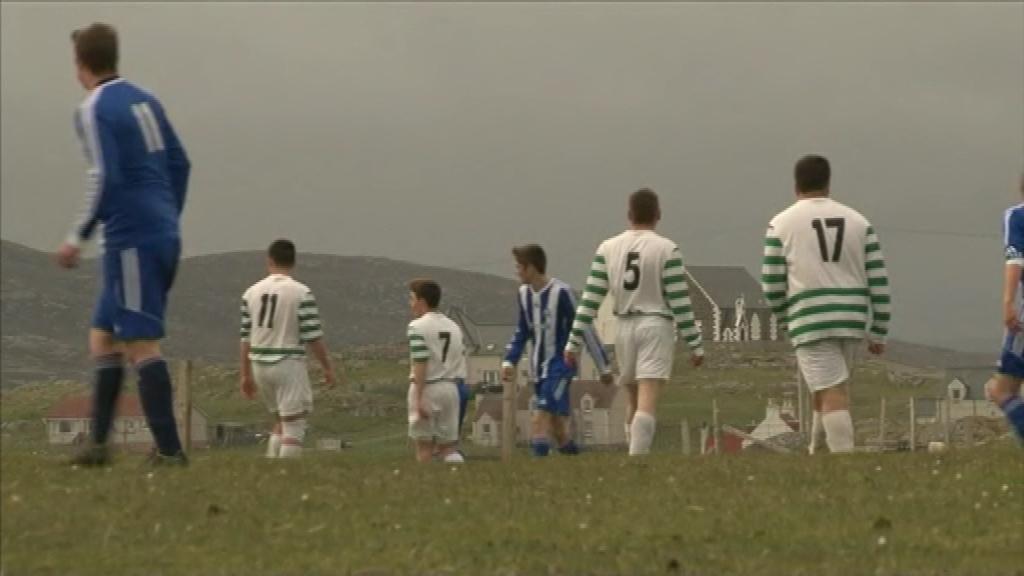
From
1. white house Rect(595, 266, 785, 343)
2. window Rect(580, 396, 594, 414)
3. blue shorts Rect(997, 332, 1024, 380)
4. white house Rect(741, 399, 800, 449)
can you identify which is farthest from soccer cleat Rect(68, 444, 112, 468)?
white house Rect(595, 266, 785, 343)

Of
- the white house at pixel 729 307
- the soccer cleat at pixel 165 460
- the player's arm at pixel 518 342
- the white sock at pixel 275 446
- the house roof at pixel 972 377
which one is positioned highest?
the white house at pixel 729 307

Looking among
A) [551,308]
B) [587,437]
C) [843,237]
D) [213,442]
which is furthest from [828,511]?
[587,437]

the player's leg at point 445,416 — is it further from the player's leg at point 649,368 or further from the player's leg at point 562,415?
the player's leg at point 649,368

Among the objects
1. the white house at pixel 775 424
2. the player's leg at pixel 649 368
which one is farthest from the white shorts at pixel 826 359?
the white house at pixel 775 424

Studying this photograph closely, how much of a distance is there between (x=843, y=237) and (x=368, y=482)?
4.88 meters

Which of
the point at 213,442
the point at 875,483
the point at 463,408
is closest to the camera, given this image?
the point at 875,483

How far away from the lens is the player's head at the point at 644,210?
18125 mm

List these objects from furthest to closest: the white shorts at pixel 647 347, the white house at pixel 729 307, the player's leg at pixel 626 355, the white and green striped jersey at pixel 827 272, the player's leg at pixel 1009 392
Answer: the white house at pixel 729 307 < the player's leg at pixel 626 355 < the white shorts at pixel 647 347 < the player's leg at pixel 1009 392 < the white and green striped jersey at pixel 827 272

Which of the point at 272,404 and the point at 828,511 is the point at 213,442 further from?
the point at 828,511

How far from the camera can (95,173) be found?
13164mm

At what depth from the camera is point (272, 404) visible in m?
20.4

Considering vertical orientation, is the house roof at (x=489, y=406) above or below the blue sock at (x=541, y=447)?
above

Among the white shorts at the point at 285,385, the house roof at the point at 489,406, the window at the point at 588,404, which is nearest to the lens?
the white shorts at the point at 285,385

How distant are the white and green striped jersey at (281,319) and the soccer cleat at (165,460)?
6.17 metres
